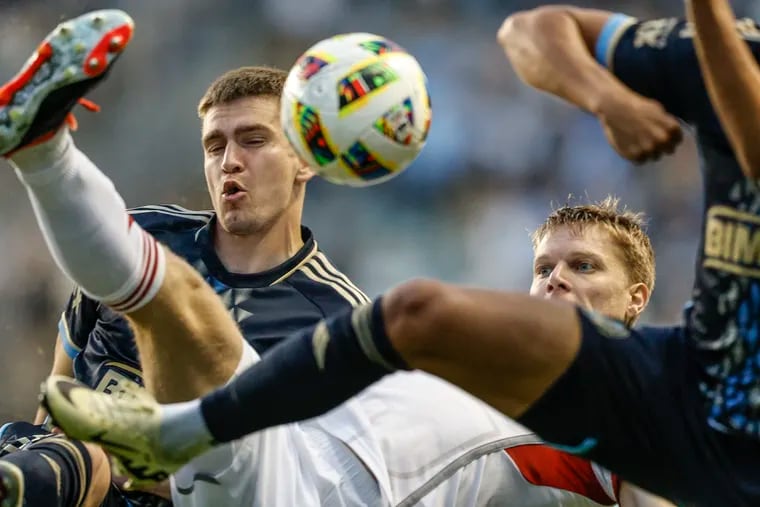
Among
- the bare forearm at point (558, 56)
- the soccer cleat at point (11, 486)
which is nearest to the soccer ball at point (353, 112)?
the bare forearm at point (558, 56)

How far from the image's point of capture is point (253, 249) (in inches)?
201

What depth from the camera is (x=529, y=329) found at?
10.2 feet

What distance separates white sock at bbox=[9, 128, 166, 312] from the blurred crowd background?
389 centimetres

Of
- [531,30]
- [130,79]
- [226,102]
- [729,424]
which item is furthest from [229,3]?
[729,424]

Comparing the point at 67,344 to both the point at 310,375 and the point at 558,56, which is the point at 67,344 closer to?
the point at 310,375

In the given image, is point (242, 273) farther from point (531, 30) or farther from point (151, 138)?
point (151, 138)

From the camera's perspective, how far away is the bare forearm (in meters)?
3.18

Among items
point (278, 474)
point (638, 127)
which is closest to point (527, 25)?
point (638, 127)

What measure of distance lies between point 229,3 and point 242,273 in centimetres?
397

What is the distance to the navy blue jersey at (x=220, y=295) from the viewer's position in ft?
15.5

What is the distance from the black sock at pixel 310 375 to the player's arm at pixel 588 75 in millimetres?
731

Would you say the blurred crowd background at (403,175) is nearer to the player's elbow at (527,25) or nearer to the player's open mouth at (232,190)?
the player's open mouth at (232,190)

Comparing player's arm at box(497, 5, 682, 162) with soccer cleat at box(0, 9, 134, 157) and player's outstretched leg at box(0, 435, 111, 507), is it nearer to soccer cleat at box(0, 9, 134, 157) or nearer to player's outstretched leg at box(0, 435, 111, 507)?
soccer cleat at box(0, 9, 134, 157)

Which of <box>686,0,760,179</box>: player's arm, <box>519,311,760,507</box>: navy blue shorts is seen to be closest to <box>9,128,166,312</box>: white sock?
<box>519,311,760,507</box>: navy blue shorts
